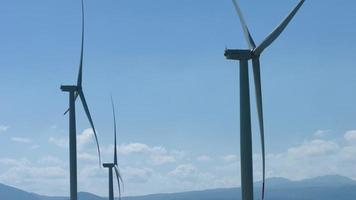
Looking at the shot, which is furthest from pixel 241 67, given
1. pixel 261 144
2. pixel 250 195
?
pixel 250 195

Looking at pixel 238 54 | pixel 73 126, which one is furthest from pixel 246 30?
pixel 73 126

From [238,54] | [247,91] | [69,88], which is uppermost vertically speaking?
[69,88]

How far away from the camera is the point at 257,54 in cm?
4147

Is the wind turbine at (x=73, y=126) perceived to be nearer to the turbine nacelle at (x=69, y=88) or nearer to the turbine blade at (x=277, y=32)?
the turbine nacelle at (x=69, y=88)

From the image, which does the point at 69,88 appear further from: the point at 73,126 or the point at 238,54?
the point at 238,54

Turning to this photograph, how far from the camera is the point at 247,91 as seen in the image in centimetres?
4000

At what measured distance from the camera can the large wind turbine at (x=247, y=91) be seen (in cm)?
3778

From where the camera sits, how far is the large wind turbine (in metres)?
37.8

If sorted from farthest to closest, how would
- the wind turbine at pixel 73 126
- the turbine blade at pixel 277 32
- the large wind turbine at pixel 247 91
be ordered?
the wind turbine at pixel 73 126, the turbine blade at pixel 277 32, the large wind turbine at pixel 247 91

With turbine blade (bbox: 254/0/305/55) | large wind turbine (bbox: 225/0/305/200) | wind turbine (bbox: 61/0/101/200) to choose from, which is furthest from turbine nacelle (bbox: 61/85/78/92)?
turbine blade (bbox: 254/0/305/55)

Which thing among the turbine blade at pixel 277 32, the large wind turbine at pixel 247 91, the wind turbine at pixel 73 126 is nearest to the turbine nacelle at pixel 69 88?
the wind turbine at pixel 73 126

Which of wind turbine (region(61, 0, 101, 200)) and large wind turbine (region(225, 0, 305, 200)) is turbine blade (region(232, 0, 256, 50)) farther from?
wind turbine (region(61, 0, 101, 200))

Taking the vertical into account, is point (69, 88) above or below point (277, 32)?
above

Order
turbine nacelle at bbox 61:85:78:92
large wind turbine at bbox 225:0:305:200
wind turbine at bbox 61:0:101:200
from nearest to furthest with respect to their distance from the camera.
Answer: large wind turbine at bbox 225:0:305:200 → wind turbine at bbox 61:0:101:200 → turbine nacelle at bbox 61:85:78:92
